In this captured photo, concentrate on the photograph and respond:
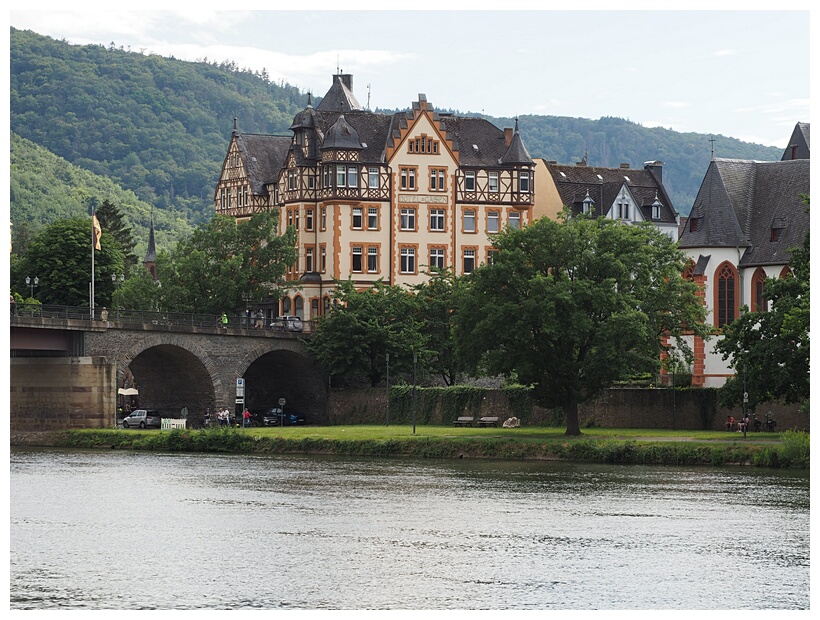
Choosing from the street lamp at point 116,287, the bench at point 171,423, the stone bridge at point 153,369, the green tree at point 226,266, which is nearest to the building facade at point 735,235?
the stone bridge at point 153,369

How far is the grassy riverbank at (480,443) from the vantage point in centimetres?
7056

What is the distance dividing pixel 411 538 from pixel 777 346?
94.0 ft

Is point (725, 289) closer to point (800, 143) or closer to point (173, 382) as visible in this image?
point (800, 143)

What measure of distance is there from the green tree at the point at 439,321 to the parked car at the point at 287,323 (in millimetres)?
8082

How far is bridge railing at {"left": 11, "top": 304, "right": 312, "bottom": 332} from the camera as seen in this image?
96.7 m

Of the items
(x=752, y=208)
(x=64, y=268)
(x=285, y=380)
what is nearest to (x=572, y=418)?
(x=752, y=208)

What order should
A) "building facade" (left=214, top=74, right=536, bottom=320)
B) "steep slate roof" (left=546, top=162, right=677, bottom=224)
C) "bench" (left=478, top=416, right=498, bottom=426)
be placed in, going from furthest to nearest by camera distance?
"steep slate roof" (left=546, top=162, right=677, bottom=224), "building facade" (left=214, top=74, right=536, bottom=320), "bench" (left=478, top=416, right=498, bottom=426)

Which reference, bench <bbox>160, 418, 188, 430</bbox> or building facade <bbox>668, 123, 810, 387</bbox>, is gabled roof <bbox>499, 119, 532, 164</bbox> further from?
bench <bbox>160, 418, 188, 430</bbox>

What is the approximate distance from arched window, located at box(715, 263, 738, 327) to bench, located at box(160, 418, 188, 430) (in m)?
32.0

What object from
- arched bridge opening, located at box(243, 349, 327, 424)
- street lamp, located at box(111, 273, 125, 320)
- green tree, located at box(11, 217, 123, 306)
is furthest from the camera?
green tree, located at box(11, 217, 123, 306)

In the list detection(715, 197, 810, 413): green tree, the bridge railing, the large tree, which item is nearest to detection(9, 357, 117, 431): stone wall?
the bridge railing

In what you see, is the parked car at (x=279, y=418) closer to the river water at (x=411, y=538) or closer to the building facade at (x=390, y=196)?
the building facade at (x=390, y=196)

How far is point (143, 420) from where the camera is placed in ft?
337
